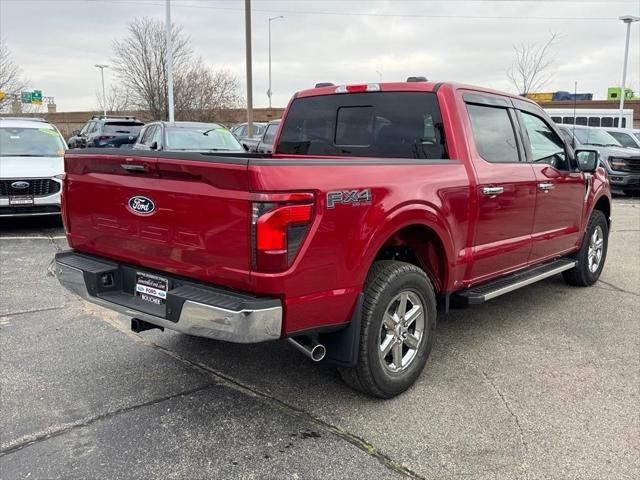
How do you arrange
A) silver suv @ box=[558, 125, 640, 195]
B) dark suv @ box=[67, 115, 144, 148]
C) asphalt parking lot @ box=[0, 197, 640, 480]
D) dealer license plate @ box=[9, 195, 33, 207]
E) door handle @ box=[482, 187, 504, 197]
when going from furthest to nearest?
1. dark suv @ box=[67, 115, 144, 148]
2. silver suv @ box=[558, 125, 640, 195]
3. dealer license plate @ box=[9, 195, 33, 207]
4. door handle @ box=[482, 187, 504, 197]
5. asphalt parking lot @ box=[0, 197, 640, 480]

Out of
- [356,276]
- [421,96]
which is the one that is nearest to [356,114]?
[421,96]

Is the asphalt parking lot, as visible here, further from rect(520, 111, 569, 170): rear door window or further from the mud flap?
rect(520, 111, 569, 170): rear door window

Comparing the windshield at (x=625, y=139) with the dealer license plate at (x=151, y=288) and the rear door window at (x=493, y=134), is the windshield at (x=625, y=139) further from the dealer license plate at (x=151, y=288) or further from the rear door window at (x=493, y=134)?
the dealer license plate at (x=151, y=288)

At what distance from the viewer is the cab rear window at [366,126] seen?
4219 mm

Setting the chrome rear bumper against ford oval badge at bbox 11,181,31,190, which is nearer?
the chrome rear bumper

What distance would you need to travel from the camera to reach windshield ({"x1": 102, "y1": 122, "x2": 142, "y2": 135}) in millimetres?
20531

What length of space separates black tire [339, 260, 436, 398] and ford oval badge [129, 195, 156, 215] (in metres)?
1.30

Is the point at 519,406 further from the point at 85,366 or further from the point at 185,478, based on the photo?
the point at 85,366

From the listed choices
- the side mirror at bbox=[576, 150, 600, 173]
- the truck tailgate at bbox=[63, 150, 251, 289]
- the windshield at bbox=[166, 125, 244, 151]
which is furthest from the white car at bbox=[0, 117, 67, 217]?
the side mirror at bbox=[576, 150, 600, 173]

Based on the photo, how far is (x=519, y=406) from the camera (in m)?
3.58

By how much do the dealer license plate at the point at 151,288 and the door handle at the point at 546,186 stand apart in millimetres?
3288

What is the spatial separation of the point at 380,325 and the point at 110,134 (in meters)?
19.1

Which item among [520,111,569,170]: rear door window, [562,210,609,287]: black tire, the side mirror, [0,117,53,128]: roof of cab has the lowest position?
[562,210,609,287]: black tire

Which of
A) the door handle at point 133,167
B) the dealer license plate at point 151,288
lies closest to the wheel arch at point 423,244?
the dealer license plate at point 151,288
